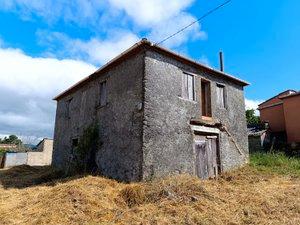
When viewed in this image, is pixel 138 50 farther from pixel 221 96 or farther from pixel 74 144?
pixel 74 144

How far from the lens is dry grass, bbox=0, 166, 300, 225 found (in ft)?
25.9

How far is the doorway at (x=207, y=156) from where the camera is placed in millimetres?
12672

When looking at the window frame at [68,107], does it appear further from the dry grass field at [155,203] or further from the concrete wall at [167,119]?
the concrete wall at [167,119]

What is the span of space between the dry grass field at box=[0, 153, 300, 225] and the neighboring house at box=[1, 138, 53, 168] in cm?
1405

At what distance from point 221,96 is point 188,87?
2.82 meters

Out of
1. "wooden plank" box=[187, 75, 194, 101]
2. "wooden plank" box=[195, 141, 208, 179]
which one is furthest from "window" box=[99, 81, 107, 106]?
"wooden plank" box=[195, 141, 208, 179]

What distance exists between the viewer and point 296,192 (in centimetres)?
1025

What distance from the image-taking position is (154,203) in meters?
8.88

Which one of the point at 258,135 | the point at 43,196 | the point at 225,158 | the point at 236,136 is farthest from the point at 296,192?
the point at 258,135

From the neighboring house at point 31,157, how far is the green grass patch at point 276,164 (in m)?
18.8

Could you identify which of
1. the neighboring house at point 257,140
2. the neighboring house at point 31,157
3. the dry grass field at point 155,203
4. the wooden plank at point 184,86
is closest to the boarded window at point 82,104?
the dry grass field at point 155,203

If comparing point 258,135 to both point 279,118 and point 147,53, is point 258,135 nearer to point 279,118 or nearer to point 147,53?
point 279,118

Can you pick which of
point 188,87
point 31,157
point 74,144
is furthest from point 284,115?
point 31,157

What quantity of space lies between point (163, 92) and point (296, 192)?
6.02 meters
